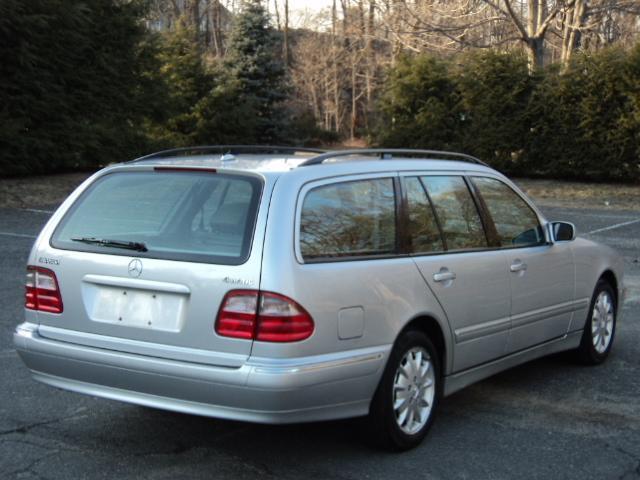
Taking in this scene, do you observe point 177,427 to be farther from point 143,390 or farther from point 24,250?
point 24,250

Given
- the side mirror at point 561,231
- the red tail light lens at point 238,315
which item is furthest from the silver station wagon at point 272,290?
the side mirror at point 561,231

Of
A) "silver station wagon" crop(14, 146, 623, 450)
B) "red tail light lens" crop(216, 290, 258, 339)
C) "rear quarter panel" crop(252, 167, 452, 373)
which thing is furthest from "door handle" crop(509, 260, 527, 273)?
"red tail light lens" crop(216, 290, 258, 339)

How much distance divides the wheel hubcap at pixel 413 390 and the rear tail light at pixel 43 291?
6.00 ft

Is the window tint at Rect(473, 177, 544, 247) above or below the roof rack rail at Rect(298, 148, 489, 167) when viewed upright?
below

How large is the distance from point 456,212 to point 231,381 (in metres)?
2.01

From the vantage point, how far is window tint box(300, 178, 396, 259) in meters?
4.37

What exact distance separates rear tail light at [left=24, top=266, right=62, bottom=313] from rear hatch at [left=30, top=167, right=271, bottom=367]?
4cm

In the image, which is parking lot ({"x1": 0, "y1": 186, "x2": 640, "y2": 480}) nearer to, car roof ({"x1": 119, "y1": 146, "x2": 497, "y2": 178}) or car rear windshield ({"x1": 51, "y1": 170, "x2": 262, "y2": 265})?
car rear windshield ({"x1": 51, "y1": 170, "x2": 262, "y2": 265})

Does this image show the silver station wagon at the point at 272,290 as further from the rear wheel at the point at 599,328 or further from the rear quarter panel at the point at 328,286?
the rear wheel at the point at 599,328

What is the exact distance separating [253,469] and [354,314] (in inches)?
37.2

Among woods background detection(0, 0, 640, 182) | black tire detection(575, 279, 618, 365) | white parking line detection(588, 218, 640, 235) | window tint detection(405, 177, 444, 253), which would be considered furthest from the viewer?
woods background detection(0, 0, 640, 182)

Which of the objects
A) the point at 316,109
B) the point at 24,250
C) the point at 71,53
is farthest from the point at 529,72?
the point at 316,109

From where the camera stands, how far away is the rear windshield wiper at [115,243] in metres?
4.45

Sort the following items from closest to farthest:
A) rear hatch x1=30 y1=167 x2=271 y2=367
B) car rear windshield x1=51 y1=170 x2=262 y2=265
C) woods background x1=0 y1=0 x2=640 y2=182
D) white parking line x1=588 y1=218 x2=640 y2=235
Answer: rear hatch x1=30 y1=167 x2=271 y2=367 → car rear windshield x1=51 y1=170 x2=262 y2=265 → white parking line x1=588 y1=218 x2=640 y2=235 → woods background x1=0 y1=0 x2=640 y2=182
